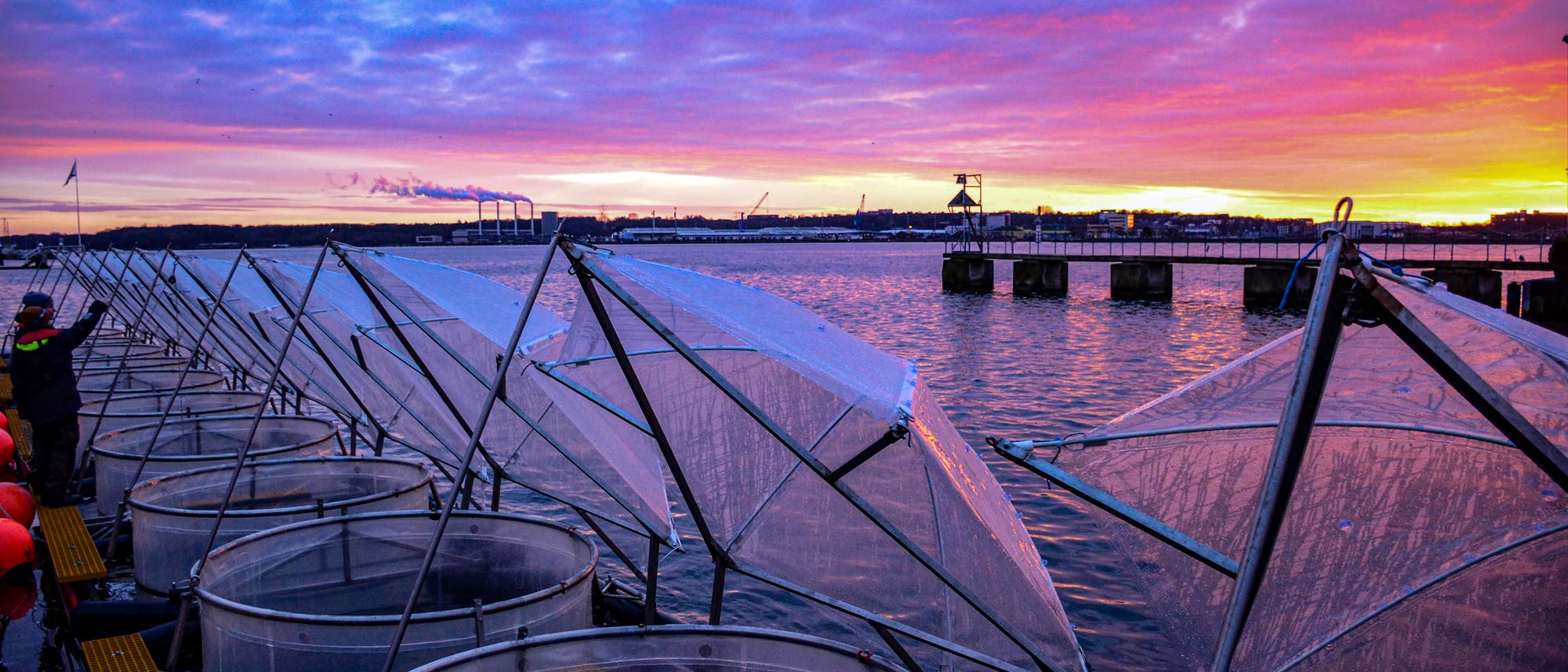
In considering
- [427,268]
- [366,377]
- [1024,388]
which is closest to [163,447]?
[366,377]

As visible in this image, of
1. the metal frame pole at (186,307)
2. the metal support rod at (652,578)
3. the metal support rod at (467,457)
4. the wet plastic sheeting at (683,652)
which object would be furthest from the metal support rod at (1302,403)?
the metal frame pole at (186,307)

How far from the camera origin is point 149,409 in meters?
15.6

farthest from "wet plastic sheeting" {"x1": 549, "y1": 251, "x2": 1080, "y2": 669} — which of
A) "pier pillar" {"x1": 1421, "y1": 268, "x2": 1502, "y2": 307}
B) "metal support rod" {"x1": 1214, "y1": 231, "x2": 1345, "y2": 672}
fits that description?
"pier pillar" {"x1": 1421, "y1": 268, "x2": 1502, "y2": 307}

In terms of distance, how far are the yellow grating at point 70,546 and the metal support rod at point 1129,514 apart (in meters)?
8.78

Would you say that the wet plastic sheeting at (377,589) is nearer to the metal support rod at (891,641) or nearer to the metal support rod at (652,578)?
the metal support rod at (652,578)

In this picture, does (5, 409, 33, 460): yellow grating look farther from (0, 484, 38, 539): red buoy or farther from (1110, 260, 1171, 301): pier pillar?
(1110, 260, 1171, 301): pier pillar

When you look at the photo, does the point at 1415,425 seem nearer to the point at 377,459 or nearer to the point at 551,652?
the point at 551,652

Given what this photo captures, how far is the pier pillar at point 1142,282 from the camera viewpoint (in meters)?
64.6

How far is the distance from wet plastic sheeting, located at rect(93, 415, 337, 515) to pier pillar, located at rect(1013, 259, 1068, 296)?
61273 millimetres

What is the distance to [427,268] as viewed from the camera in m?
8.92

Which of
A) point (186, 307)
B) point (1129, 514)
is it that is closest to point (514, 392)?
point (1129, 514)

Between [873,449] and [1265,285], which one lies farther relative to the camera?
[1265,285]

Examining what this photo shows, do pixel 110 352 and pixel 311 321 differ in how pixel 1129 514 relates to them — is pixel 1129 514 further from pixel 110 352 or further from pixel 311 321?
pixel 110 352

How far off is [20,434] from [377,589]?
10.7 metres
